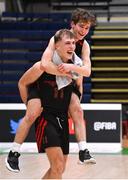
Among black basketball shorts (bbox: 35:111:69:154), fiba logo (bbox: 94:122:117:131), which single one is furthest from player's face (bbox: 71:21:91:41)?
fiba logo (bbox: 94:122:117:131)

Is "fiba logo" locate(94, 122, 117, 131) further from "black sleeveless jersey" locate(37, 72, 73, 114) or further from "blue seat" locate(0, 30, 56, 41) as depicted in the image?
"black sleeveless jersey" locate(37, 72, 73, 114)

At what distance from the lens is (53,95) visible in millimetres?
4406

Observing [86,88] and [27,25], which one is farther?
[27,25]

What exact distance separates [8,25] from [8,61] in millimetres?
879

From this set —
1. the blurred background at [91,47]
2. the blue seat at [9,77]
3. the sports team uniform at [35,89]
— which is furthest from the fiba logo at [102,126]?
the sports team uniform at [35,89]

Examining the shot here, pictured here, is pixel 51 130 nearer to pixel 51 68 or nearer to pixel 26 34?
pixel 51 68

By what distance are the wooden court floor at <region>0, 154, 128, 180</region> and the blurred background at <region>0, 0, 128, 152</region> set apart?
11.4 ft

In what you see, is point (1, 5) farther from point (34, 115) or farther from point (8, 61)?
point (34, 115)

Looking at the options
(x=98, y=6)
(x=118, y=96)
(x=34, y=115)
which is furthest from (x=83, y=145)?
(x=98, y=6)

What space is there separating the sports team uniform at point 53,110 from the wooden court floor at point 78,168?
232 cm

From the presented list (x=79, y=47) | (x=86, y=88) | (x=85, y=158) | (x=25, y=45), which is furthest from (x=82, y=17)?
(x=25, y=45)

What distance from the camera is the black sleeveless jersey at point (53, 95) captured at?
4.41m

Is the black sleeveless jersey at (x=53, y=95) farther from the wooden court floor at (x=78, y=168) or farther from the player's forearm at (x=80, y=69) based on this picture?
the wooden court floor at (x=78, y=168)

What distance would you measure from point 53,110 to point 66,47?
56 centimetres
